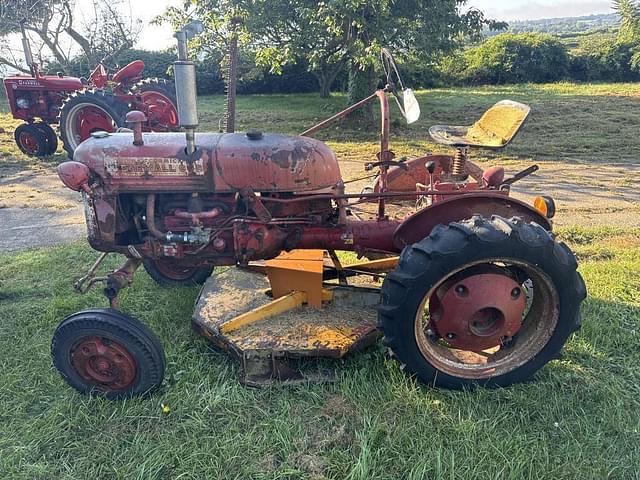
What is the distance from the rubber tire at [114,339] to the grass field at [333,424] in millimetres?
74

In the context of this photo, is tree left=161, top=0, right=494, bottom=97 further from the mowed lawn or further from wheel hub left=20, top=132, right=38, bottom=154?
the mowed lawn

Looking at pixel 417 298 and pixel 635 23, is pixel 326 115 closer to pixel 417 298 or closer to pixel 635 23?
pixel 417 298

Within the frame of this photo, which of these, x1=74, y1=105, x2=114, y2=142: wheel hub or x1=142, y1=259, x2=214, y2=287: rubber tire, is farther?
x1=74, y1=105, x2=114, y2=142: wheel hub

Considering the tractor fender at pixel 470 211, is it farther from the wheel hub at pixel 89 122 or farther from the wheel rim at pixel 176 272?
the wheel hub at pixel 89 122

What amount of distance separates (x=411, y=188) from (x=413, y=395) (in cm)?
168

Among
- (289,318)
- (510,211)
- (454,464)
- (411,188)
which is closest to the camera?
(454,464)

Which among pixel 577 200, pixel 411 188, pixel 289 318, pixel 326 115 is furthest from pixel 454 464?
pixel 326 115

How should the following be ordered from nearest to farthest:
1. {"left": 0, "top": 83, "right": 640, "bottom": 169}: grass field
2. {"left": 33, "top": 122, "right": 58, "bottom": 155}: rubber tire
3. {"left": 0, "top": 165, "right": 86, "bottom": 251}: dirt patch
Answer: {"left": 0, "top": 165, "right": 86, "bottom": 251}: dirt patch
{"left": 0, "top": 83, "right": 640, "bottom": 169}: grass field
{"left": 33, "top": 122, "right": 58, "bottom": 155}: rubber tire

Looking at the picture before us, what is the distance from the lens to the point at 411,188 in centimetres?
373

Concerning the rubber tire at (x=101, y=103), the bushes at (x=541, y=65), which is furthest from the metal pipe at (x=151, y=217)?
the bushes at (x=541, y=65)

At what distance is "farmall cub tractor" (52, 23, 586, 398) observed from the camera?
2436mm

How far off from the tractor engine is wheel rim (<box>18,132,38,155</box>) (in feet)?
23.8

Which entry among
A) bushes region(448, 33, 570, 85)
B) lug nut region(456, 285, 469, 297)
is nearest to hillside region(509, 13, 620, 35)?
bushes region(448, 33, 570, 85)

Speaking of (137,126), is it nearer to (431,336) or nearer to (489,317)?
(431,336)
